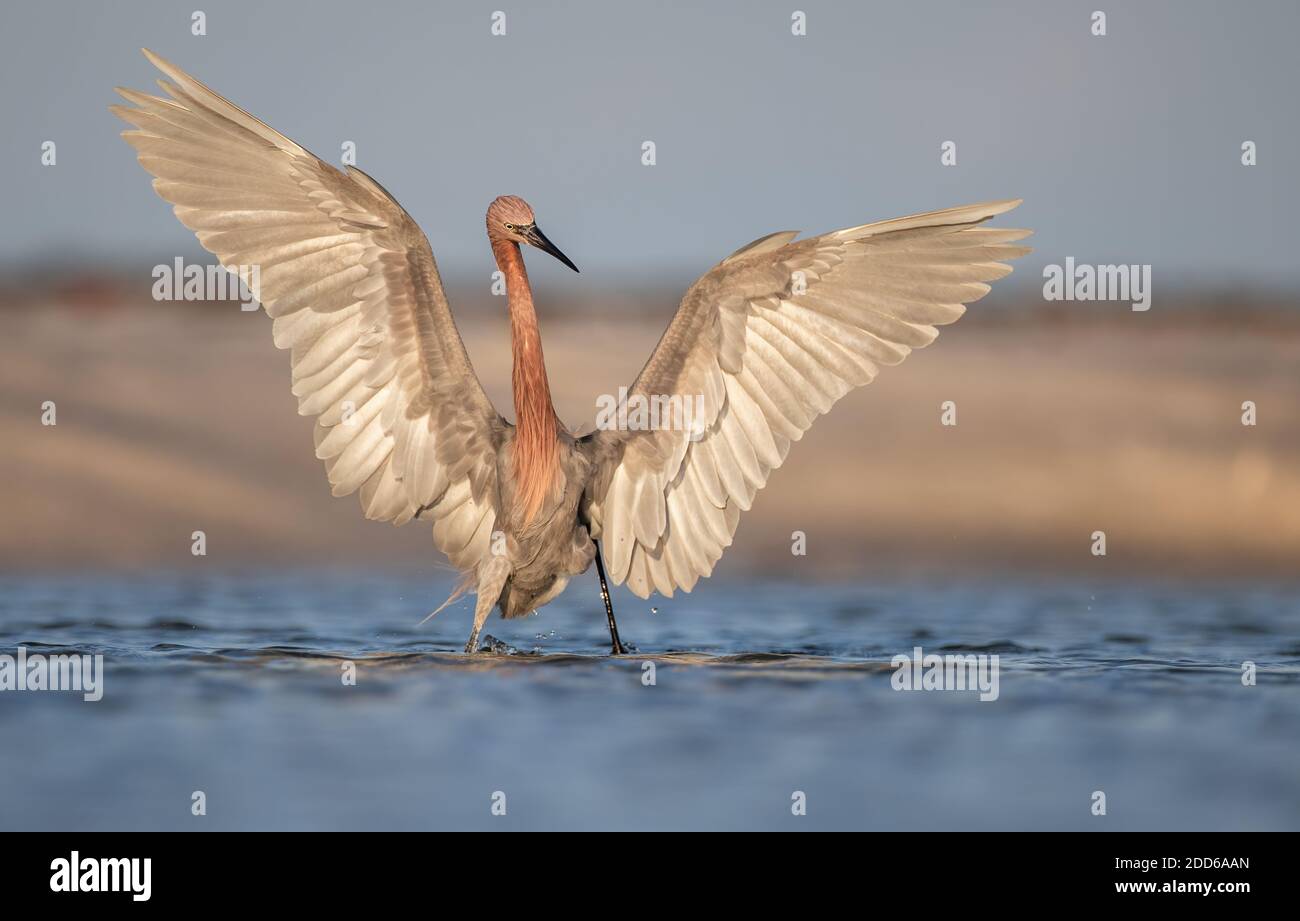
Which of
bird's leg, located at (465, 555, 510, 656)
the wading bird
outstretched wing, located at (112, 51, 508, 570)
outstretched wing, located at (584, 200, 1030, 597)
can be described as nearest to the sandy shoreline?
outstretched wing, located at (584, 200, 1030, 597)

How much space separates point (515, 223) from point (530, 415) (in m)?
1.15

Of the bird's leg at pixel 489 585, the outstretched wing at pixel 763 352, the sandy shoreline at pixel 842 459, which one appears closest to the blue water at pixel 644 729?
the bird's leg at pixel 489 585

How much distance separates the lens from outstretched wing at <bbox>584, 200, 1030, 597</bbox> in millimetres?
9547

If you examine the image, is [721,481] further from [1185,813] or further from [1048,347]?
[1048,347]

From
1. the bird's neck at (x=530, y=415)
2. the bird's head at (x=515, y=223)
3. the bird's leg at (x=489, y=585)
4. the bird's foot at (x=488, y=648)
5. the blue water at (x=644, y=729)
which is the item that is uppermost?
the bird's head at (x=515, y=223)

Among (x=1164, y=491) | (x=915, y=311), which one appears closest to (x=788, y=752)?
(x=915, y=311)

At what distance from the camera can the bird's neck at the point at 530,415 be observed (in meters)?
9.62

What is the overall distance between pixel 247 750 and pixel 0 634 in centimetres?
439

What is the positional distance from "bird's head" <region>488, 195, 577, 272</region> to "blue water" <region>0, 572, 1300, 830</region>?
2431 mm

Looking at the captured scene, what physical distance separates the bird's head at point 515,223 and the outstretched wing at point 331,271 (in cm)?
79

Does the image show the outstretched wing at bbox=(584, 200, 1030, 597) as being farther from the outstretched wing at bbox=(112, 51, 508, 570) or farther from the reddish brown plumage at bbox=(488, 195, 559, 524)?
the outstretched wing at bbox=(112, 51, 508, 570)

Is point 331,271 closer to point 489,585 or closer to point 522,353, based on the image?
point 522,353

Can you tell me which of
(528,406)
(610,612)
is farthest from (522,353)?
(610,612)

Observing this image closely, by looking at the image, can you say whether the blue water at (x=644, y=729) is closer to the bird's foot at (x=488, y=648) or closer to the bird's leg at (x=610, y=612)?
the bird's foot at (x=488, y=648)
